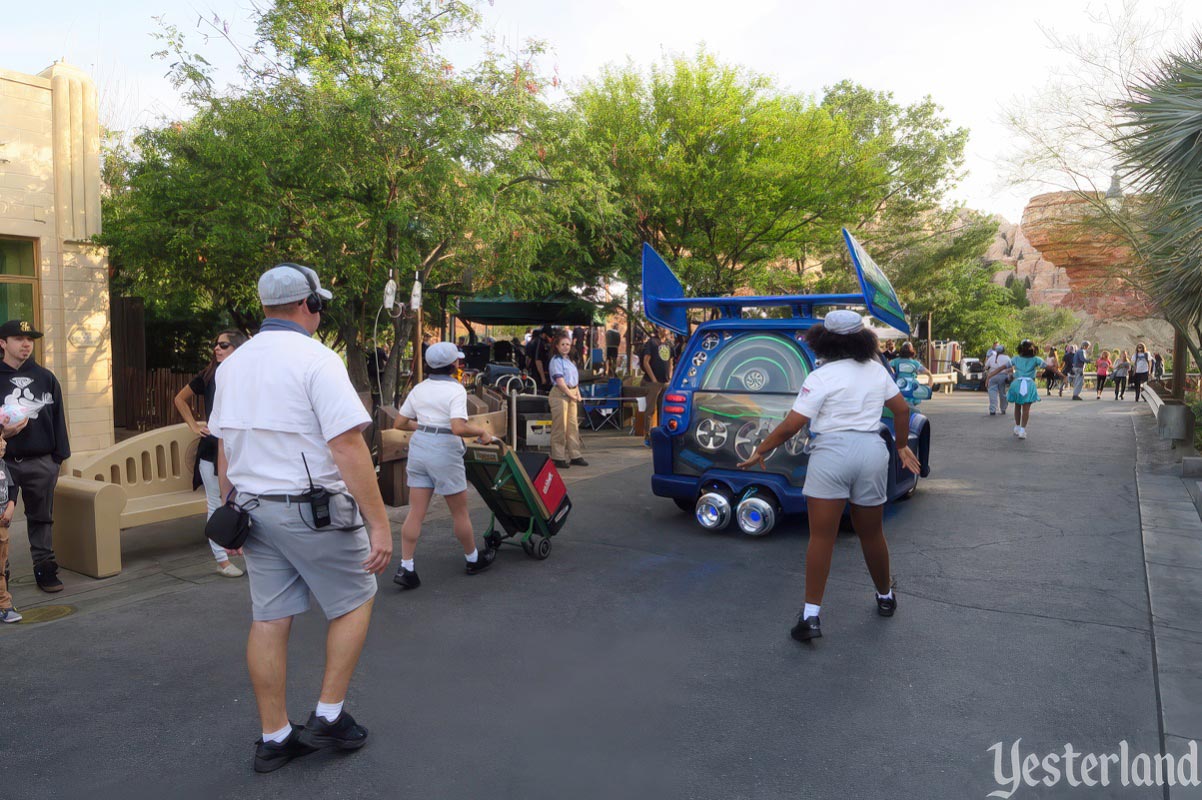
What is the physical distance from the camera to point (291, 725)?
3.26 meters

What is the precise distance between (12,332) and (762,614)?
494cm

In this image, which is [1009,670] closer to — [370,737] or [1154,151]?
[370,737]

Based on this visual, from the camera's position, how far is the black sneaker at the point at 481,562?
589cm

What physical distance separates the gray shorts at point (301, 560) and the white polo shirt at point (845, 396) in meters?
2.50

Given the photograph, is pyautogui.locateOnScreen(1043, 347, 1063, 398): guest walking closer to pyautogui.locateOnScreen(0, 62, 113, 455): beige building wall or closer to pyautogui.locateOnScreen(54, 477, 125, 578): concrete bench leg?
pyautogui.locateOnScreen(0, 62, 113, 455): beige building wall

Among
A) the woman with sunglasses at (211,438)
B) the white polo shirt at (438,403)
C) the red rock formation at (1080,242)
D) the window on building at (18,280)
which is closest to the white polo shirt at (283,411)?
the white polo shirt at (438,403)

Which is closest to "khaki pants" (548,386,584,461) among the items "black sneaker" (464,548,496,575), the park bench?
"black sneaker" (464,548,496,575)

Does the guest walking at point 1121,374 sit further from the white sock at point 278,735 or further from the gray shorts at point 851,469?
the white sock at point 278,735

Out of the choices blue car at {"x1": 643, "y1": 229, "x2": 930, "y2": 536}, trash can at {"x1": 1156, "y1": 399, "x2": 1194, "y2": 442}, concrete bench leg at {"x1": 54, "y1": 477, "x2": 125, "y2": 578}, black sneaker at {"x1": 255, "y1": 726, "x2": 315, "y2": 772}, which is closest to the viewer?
black sneaker at {"x1": 255, "y1": 726, "x2": 315, "y2": 772}

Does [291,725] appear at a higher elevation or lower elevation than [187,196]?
lower

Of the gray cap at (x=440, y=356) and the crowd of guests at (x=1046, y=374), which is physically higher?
the gray cap at (x=440, y=356)

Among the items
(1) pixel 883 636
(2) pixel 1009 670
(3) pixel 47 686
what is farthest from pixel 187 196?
(2) pixel 1009 670

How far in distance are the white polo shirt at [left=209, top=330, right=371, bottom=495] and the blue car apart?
4.36 metres

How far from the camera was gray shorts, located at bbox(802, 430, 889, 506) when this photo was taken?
4.43m
